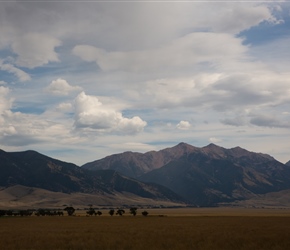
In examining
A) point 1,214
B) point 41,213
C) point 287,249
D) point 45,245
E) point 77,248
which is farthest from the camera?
point 41,213

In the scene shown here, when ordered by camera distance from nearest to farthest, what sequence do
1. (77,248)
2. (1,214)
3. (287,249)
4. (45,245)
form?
(287,249), (77,248), (45,245), (1,214)

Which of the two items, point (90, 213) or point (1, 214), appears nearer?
point (1, 214)

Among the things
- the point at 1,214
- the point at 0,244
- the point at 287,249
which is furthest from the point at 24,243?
the point at 1,214

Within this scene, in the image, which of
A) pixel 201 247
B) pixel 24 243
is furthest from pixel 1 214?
pixel 201 247

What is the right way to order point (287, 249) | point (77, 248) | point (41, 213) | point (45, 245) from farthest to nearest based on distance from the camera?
point (41, 213) < point (45, 245) < point (77, 248) < point (287, 249)

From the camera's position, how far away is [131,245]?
4844cm

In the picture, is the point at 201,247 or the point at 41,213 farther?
the point at 41,213

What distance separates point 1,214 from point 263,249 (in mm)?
154570

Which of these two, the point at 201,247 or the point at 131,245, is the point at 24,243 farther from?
the point at 201,247

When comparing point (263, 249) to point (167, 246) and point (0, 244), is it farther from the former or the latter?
point (0, 244)

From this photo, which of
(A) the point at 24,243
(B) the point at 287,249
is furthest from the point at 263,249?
(A) the point at 24,243

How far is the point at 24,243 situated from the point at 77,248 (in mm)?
9001

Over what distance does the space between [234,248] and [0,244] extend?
28.0 m

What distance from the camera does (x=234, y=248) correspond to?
4547cm
